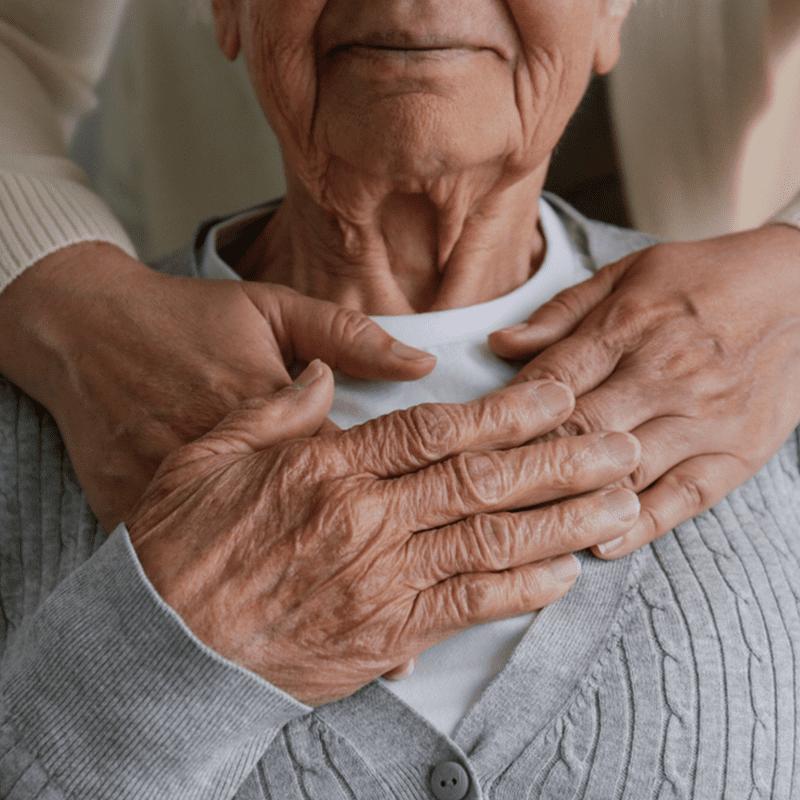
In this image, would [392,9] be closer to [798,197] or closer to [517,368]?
[517,368]

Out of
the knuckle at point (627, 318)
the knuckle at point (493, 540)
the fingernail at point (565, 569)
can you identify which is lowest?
the fingernail at point (565, 569)

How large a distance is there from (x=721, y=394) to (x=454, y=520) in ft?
1.18

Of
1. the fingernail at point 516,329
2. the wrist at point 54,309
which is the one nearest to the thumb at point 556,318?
the fingernail at point 516,329

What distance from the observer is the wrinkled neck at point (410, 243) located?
1.31 m

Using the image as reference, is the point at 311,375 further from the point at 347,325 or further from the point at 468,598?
the point at 468,598

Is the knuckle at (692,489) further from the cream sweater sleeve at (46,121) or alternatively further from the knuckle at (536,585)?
the cream sweater sleeve at (46,121)

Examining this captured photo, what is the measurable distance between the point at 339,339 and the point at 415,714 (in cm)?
40

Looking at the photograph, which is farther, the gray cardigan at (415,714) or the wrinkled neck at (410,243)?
the wrinkled neck at (410,243)

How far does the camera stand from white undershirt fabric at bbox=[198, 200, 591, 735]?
115cm

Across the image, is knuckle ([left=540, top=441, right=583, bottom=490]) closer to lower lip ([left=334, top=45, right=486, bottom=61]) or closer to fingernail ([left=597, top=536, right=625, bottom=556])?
fingernail ([left=597, top=536, right=625, bottom=556])

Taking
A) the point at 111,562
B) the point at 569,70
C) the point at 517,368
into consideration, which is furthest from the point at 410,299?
the point at 111,562

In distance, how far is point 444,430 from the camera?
1106mm

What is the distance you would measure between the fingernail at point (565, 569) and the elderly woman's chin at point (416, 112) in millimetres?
422

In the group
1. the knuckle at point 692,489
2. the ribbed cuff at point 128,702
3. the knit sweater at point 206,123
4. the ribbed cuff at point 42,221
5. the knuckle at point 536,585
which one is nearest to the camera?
the ribbed cuff at point 128,702
